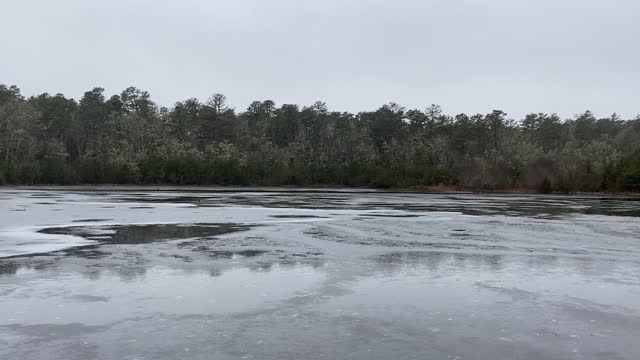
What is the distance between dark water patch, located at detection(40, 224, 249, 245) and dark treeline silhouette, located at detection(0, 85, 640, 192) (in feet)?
200

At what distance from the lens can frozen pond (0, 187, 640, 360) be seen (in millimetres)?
8633

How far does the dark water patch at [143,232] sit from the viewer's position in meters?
Result: 20.7

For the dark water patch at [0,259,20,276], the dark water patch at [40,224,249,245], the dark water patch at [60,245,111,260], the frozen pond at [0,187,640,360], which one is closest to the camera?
the frozen pond at [0,187,640,360]

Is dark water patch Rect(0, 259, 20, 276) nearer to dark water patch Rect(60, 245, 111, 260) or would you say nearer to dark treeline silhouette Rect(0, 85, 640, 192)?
dark water patch Rect(60, 245, 111, 260)

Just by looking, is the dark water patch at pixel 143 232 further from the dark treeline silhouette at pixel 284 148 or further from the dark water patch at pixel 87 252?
the dark treeline silhouette at pixel 284 148

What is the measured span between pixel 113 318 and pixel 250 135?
113584 mm

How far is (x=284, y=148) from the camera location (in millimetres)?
118875

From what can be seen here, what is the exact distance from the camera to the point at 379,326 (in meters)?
9.74

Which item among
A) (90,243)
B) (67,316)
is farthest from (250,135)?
(67,316)

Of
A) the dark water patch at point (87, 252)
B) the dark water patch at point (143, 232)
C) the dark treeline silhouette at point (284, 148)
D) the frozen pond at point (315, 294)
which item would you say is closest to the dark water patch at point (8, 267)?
the frozen pond at point (315, 294)

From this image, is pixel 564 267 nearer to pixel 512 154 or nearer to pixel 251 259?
pixel 251 259

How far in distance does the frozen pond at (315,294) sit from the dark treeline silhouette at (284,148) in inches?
2431

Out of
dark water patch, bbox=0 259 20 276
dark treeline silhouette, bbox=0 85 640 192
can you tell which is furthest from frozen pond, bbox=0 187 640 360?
dark treeline silhouette, bbox=0 85 640 192

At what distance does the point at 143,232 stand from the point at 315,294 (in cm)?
1241
